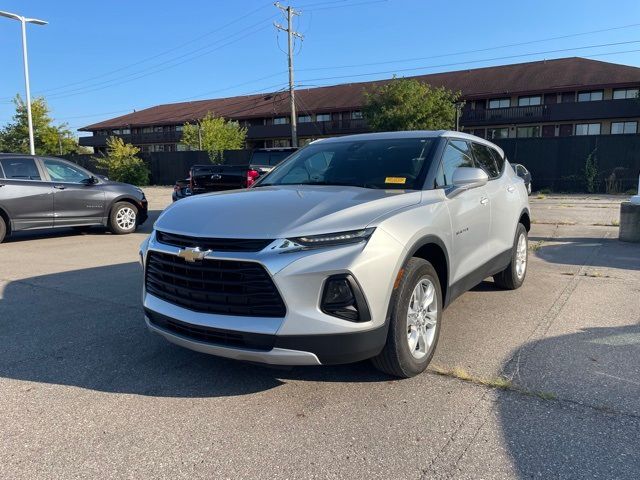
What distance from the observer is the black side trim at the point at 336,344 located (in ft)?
9.79

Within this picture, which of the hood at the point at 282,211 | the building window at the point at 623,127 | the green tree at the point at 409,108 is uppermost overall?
the green tree at the point at 409,108

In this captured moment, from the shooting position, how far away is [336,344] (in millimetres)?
3014

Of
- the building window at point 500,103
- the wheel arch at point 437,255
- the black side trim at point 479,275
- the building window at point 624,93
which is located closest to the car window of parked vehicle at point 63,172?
the black side trim at point 479,275

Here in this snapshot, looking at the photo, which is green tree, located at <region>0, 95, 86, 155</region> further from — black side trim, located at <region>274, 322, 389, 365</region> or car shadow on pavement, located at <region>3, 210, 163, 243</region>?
black side trim, located at <region>274, 322, 389, 365</region>

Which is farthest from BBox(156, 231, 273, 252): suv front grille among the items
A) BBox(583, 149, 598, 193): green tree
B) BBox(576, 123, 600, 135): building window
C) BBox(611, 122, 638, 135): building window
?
BBox(576, 123, 600, 135): building window

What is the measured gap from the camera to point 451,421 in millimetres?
3049

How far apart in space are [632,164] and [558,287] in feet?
59.6

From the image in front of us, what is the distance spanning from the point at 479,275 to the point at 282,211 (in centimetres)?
231

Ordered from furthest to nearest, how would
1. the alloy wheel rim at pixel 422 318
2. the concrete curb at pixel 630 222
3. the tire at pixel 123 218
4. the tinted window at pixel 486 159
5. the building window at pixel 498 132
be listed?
the building window at pixel 498 132 → the tire at pixel 123 218 → the concrete curb at pixel 630 222 → the tinted window at pixel 486 159 → the alloy wheel rim at pixel 422 318

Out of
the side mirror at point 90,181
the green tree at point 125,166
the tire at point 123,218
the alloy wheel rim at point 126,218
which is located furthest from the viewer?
the green tree at point 125,166

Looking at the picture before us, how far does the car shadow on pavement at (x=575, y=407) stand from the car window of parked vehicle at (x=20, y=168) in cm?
981

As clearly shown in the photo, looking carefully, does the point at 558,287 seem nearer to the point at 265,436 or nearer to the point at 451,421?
the point at 451,421

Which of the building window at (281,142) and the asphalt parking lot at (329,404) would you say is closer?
the asphalt parking lot at (329,404)

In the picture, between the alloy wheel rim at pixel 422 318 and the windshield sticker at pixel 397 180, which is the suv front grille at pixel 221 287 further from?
the windshield sticker at pixel 397 180
